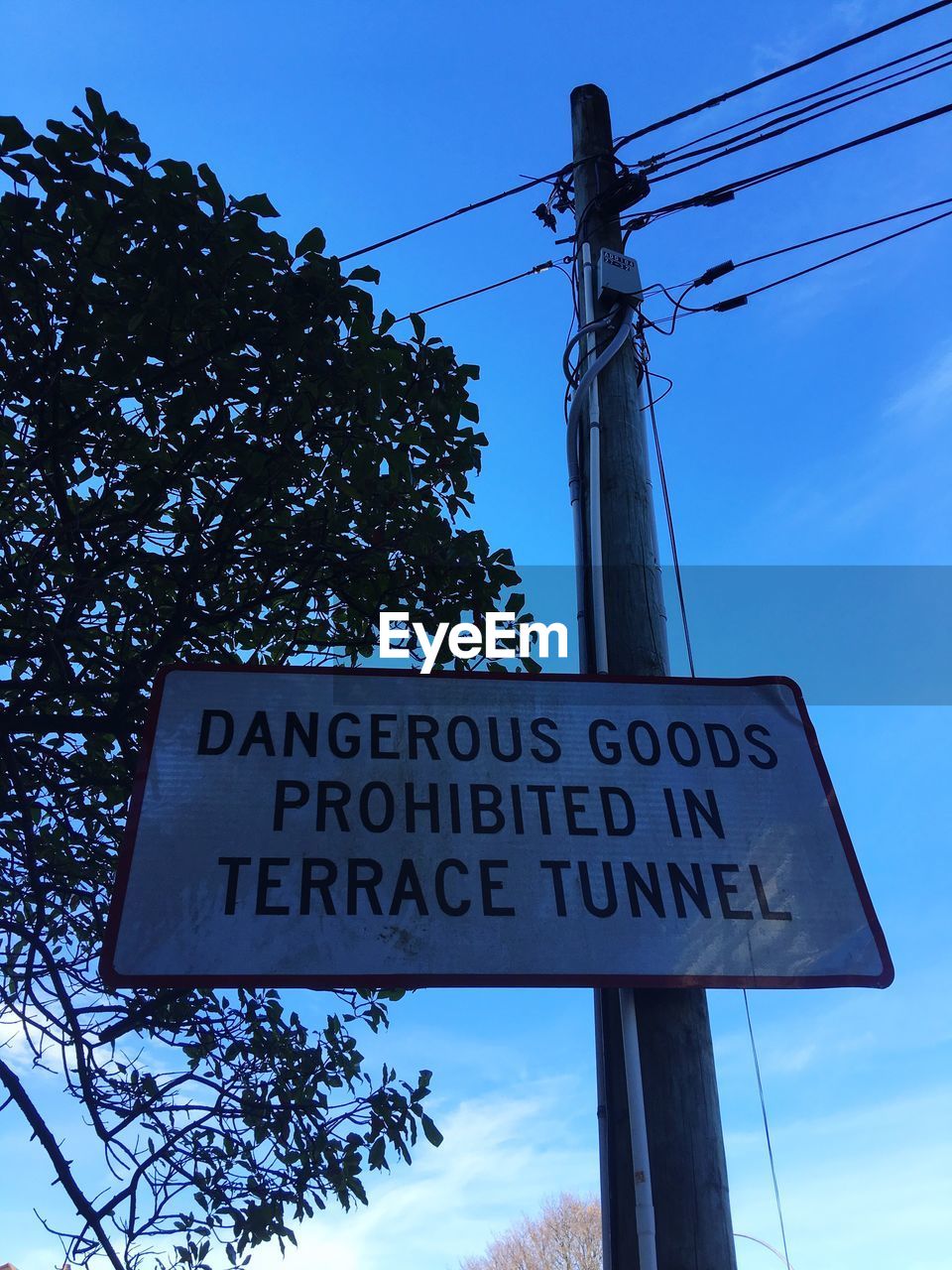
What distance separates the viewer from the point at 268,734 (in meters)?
2.62

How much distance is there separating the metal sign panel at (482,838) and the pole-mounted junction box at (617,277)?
1.87 meters

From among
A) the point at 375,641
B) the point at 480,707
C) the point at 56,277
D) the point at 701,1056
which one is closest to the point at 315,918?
the point at 480,707

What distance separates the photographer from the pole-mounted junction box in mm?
3959

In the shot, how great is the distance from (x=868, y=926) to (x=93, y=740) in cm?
462

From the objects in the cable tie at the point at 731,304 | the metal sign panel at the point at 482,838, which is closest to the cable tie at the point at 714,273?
the cable tie at the point at 731,304

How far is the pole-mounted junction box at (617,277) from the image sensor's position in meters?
3.96

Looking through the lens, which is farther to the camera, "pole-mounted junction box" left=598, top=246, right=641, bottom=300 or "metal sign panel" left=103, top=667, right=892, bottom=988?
"pole-mounted junction box" left=598, top=246, right=641, bottom=300

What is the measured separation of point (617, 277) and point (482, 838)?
8.39ft

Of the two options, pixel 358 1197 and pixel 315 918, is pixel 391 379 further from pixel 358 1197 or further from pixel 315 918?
pixel 358 1197

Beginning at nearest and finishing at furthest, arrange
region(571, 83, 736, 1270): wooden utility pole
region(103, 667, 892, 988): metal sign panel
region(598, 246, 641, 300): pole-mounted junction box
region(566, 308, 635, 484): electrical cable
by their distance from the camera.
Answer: region(571, 83, 736, 1270): wooden utility pole, region(103, 667, 892, 988): metal sign panel, region(566, 308, 635, 484): electrical cable, region(598, 246, 641, 300): pole-mounted junction box

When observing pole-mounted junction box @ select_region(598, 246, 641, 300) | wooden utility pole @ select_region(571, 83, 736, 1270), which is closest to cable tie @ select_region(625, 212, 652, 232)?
pole-mounted junction box @ select_region(598, 246, 641, 300)

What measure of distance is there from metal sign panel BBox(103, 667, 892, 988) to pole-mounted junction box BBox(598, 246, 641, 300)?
6.15 feet

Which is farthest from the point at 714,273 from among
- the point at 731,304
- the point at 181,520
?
the point at 181,520

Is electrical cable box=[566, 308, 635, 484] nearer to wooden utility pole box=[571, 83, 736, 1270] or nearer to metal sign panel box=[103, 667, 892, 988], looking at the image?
wooden utility pole box=[571, 83, 736, 1270]
